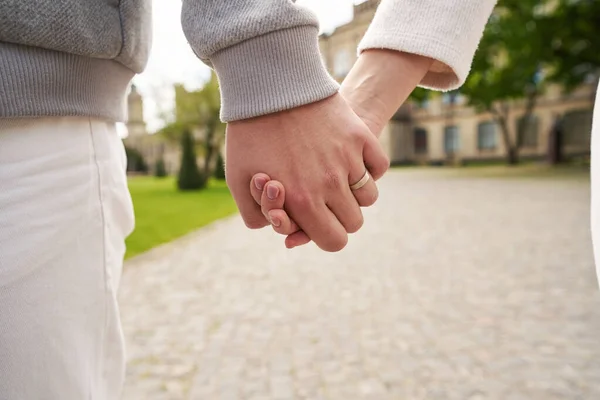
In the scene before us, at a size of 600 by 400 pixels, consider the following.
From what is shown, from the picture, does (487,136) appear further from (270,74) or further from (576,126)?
(270,74)

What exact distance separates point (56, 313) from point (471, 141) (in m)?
42.8

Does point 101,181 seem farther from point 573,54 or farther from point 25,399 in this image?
point 573,54

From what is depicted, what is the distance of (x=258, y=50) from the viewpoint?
961mm

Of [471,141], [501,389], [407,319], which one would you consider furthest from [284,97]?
[471,141]

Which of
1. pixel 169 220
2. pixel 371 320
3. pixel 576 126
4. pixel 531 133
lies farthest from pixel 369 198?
pixel 531 133

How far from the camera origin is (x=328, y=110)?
995mm

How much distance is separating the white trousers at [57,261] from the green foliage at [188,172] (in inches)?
884

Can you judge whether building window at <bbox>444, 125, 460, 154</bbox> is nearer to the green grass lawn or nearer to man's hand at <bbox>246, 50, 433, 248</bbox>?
the green grass lawn

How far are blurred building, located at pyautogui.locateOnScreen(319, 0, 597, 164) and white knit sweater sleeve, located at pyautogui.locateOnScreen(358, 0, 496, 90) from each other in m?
33.0

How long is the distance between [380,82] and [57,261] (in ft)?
2.48

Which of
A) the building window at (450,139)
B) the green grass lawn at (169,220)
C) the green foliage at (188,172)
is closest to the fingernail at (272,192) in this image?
the green grass lawn at (169,220)

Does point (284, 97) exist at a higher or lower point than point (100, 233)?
higher

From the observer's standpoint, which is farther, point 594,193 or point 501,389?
point 501,389

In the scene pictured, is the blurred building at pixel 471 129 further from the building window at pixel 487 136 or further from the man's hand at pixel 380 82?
the man's hand at pixel 380 82
